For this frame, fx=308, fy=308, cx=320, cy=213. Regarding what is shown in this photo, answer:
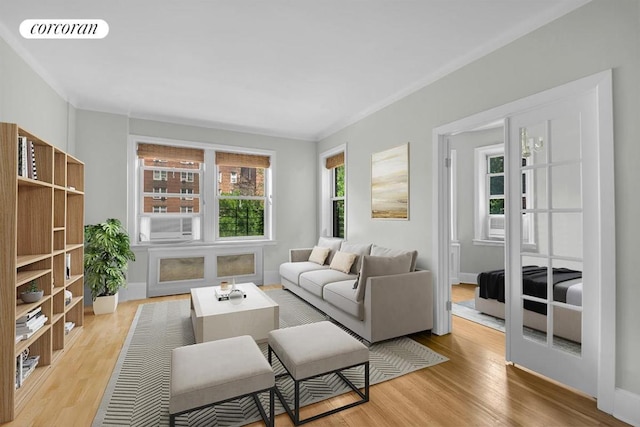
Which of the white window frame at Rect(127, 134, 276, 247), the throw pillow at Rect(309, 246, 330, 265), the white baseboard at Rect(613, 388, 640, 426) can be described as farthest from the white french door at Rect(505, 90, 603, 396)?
the white window frame at Rect(127, 134, 276, 247)

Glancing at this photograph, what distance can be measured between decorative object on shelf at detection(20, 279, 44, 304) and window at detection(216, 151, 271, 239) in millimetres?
2851

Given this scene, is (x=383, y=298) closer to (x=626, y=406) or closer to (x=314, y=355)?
(x=314, y=355)

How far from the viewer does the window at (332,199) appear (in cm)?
552

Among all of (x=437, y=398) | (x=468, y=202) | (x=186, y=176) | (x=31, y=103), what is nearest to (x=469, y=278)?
(x=468, y=202)

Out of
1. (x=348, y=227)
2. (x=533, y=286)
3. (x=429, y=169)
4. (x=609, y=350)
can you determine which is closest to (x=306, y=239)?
(x=348, y=227)

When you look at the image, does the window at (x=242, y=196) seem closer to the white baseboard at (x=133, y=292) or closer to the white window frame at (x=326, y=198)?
the white window frame at (x=326, y=198)

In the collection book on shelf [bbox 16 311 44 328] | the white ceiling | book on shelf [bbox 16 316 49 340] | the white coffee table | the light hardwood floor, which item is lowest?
the light hardwood floor

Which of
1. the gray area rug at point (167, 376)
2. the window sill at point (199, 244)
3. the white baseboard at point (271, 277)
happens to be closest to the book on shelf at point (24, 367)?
the gray area rug at point (167, 376)

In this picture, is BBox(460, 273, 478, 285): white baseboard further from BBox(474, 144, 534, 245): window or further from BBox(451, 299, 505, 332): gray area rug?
BBox(451, 299, 505, 332): gray area rug

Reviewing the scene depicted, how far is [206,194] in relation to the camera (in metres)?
5.11

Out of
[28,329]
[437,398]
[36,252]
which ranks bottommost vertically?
[437,398]

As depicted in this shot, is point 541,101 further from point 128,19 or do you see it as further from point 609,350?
point 128,19

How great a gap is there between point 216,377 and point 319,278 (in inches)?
88.1

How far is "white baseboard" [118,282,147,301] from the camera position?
4441mm
